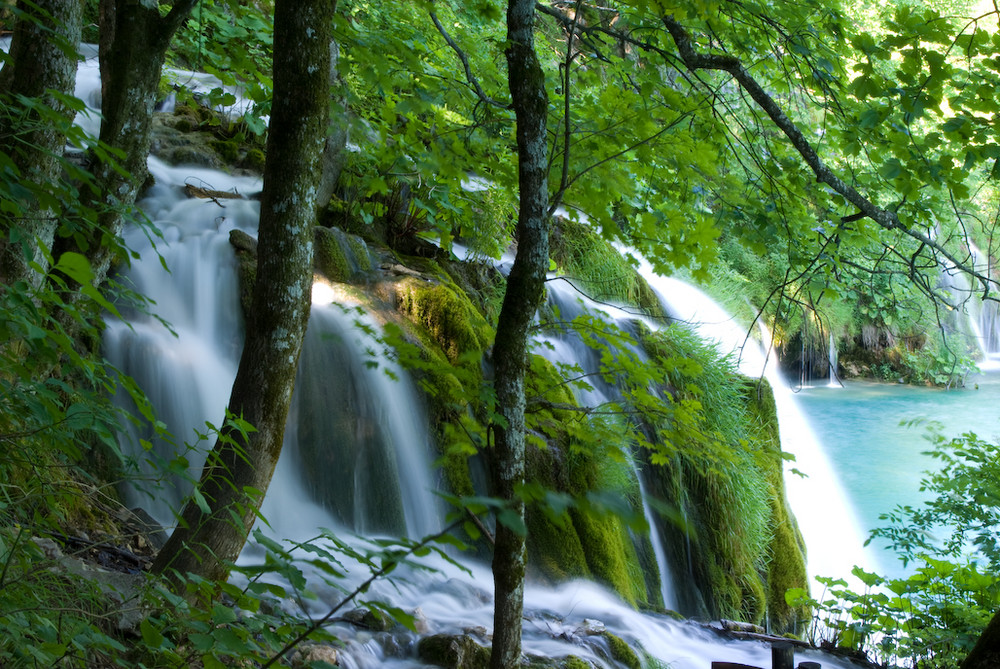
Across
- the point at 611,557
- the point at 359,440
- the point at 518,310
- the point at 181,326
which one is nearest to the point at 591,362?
the point at 611,557

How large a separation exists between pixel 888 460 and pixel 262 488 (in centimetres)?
1032

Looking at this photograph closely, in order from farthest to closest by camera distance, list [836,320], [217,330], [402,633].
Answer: [836,320] → [217,330] → [402,633]

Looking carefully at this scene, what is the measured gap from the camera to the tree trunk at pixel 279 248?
2586mm

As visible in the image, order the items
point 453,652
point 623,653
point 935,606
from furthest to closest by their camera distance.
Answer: point 935,606
point 623,653
point 453,652

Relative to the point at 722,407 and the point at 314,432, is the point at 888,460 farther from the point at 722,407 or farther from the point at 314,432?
the point at 314,432

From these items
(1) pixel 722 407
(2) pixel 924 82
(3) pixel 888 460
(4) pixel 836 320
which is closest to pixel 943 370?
(4) pixel 836 320

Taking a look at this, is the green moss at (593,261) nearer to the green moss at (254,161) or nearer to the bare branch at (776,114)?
the green moss at (254,161)

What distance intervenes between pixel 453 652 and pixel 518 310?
1.83 metres

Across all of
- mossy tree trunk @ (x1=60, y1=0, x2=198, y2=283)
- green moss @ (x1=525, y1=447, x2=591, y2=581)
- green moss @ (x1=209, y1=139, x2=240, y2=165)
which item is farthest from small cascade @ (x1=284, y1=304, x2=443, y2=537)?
green moss @ (x1=209, y1=139, x2=240, y2=165)

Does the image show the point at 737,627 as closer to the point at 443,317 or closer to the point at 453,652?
the point at 453,652

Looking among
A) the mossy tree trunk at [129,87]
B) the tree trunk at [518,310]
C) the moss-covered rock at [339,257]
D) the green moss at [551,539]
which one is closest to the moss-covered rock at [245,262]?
the moss-covered rock at [339,257]

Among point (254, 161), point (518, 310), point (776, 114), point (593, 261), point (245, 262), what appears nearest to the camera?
point (518, 310)

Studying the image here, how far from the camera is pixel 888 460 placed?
415 inches

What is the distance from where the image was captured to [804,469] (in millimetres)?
9328
